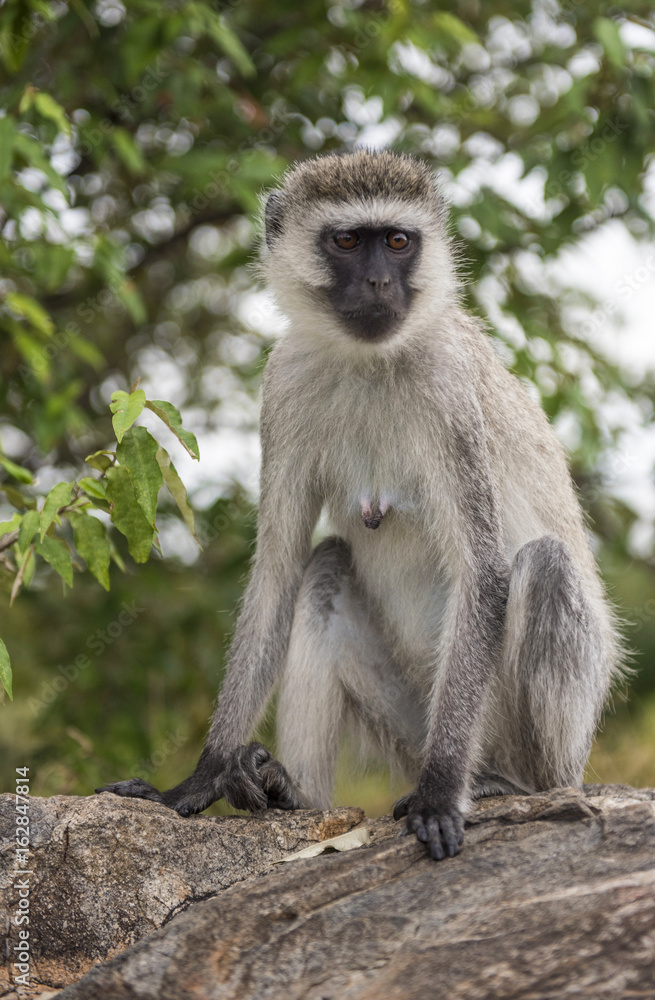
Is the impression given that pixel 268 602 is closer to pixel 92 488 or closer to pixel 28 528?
pixel 92 488

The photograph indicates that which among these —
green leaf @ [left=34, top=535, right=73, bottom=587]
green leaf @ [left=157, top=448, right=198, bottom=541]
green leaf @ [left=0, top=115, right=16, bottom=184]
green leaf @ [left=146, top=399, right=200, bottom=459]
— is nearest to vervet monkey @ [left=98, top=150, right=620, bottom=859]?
green leaf @ [left=157, top=448, right=198, bottom=541]

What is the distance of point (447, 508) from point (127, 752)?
2.91 meters

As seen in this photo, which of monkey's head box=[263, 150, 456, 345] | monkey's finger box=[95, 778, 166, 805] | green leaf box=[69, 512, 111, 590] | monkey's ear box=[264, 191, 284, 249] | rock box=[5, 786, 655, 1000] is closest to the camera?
rock box=[5, 786, 655, 1000]

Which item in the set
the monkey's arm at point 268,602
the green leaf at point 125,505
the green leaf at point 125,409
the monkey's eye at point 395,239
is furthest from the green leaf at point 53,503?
the monkey's eye at point 395,239

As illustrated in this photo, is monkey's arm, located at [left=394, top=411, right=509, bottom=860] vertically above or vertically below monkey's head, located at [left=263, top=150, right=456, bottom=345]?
below

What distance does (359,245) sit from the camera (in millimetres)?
5367

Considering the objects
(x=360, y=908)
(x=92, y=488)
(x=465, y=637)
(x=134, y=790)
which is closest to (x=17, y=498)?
(x=92, y=488)

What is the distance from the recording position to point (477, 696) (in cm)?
493

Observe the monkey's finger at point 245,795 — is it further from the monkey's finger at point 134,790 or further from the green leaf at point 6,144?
the green leaf at point 6,144

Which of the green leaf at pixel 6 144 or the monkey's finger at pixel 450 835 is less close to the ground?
the green leaf at pixel 6 144

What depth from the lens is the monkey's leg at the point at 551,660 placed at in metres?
4.97

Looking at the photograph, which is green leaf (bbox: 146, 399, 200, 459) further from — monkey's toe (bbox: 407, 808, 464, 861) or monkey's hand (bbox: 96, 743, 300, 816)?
monkey's toe (bbox: 407, 808, 464, 861)

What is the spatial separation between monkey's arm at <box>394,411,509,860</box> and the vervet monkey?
0.03 feet

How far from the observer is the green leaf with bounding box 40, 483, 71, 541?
4121 millimetres
